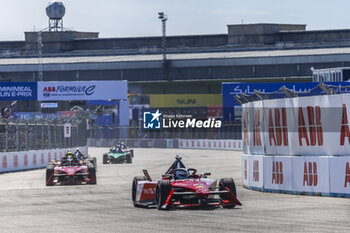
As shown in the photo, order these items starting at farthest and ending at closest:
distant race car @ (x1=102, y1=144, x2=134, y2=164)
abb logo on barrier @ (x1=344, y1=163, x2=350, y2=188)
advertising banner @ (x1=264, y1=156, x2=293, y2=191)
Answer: distant race car @ (x1=102, y1=144, x2=134, y2=164)
advertising banner @ (x1=264, y1=156, x2=293, y2=191)
abb logo on barrier @ (x1=344, y1=163, x2=350, y2=188)

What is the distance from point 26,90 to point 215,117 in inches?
1341

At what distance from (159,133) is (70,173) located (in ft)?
147

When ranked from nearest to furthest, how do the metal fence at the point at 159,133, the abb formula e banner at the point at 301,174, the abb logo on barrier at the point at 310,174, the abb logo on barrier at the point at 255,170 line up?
1. the abb formula e banner at the point at 301,174
2. the abb logo on barrier at the point at 310,174
3. the abb logo on barrier at the point at 255,170
4. the metal fence at the point at 159,133

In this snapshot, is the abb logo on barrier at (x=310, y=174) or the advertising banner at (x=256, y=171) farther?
the advertising banner at (x=256, y=171)

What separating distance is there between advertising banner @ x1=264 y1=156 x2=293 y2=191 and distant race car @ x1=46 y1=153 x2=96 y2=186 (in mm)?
7102

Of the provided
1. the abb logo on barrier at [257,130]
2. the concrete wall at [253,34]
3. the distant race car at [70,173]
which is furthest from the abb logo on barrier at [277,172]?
the concrete wall at [253,34]

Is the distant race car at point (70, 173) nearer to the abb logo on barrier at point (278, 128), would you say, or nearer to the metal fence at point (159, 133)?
the abb logo on barrier at point (278, 128)

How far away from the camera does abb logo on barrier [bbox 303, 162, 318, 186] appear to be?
1973cm

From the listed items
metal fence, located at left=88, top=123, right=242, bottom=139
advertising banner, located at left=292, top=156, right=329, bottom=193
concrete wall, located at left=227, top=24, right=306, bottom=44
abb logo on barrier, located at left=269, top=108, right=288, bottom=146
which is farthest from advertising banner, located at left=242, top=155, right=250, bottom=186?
concrete wall, located at left=227, top=24, right=306, bottom=44

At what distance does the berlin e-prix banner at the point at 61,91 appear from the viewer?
4431 centimetres

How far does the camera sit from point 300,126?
20.5 metres

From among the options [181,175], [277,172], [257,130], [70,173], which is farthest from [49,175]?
[181,175]

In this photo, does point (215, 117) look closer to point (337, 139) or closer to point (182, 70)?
point (182, 70)

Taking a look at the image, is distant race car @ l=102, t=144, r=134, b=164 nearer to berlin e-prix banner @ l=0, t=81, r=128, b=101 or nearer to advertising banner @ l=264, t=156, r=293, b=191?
berlin e-prix banner @ l=0, t=81, r=128, b=101
